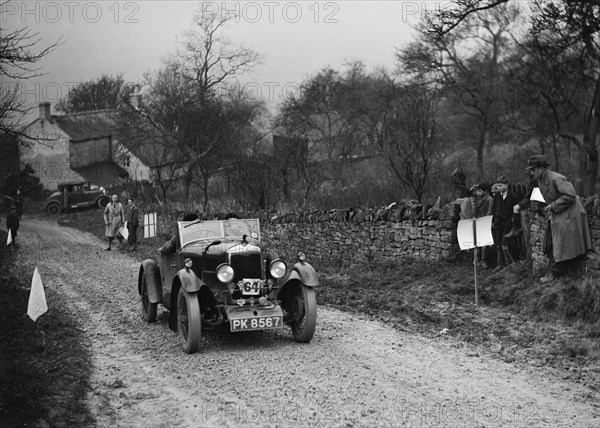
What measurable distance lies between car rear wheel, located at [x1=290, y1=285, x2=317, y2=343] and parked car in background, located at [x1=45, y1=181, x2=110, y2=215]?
33371mm

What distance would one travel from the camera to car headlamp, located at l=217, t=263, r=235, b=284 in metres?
8.79

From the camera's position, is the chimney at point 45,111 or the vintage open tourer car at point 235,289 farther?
→ the chimney at point 45,111

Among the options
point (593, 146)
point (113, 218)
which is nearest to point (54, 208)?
point (113, 218)

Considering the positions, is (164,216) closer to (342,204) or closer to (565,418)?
(342,204)

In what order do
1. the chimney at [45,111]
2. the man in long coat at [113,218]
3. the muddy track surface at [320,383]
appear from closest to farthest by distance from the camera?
the muddy track surface at [320,383], the man in long coat at [113,218], the chimney at [45,111]

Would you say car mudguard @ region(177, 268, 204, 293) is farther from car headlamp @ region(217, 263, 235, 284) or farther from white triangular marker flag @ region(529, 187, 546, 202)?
white triangular marker flag @ region(529, 187, 546, 202)

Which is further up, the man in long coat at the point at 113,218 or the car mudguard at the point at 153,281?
the man in long coat at the point at 113,218

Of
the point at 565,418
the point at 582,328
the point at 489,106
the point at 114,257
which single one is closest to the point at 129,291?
the point at 114,257

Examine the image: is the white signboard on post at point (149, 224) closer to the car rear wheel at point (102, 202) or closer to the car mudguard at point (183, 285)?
the car mudguard at point (183, 285)

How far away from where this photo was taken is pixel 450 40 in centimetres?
3500

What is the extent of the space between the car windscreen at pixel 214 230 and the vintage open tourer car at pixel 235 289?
0.02 metres

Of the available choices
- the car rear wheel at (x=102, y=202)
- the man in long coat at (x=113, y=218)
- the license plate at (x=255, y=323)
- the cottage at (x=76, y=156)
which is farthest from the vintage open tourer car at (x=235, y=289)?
the cottage at (x=76, y=156)

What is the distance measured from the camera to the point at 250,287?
9.00 metres

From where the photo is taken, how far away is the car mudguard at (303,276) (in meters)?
9.09
